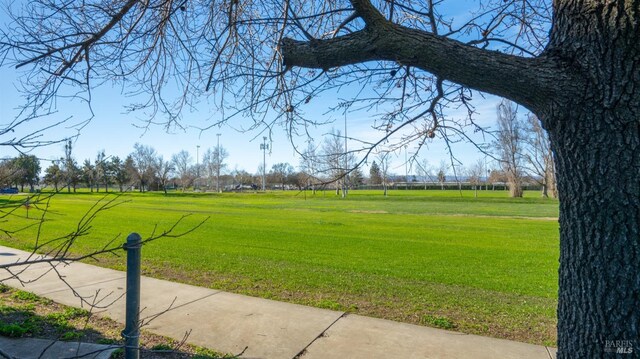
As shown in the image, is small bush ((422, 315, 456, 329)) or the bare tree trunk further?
small bush ((422, 315, 456, 329))

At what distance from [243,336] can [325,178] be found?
6.42 ft

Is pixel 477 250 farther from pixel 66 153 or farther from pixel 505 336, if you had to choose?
pixel 66 153

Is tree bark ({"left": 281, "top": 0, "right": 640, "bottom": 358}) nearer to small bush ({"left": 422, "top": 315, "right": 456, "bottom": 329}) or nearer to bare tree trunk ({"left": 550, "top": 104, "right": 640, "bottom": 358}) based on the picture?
bare tree trunk ({"left": 550, "top": 104, "right": 640, "bottom": 358})

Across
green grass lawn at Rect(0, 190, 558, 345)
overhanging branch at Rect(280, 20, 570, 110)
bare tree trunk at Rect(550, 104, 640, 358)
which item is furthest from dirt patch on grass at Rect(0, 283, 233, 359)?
bare tree trunk at Rect(550, 104, 640, 358)

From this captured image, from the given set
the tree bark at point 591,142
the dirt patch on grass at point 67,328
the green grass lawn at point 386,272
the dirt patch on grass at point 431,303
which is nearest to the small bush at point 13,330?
the dirt patch on grass at point 67,328

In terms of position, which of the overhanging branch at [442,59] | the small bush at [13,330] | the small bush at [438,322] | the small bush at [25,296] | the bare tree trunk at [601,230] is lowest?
the small bush at [438,322]

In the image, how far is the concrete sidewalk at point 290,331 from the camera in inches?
145

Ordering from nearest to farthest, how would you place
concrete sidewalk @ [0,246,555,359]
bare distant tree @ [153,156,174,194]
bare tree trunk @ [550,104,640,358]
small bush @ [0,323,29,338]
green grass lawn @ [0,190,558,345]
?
1. bare tree trunk @ [550,104,640,358]
2. concrete sidewalk @ [0,246,555,359]
3. small bush @ [0,323,29,338]
4. green grass lawn @ [0,190,558,345]
5. bare distant tree @ [153,156,174,194]

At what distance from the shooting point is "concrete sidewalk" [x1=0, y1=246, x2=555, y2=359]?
368 centimetres

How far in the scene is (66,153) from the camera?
235 centimetres

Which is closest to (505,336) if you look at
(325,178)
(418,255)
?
(325,178)

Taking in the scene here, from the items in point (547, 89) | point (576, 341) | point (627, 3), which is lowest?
point (576, 341)

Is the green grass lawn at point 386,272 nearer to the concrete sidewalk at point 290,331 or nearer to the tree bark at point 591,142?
the concrete sidewalk at point 290,331

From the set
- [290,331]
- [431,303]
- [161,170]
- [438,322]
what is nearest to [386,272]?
[431,303]
